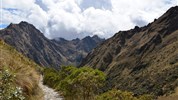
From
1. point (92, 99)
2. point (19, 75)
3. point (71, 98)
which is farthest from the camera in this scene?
point (71, 98)

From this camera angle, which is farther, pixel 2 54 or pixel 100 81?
pixel 100 81

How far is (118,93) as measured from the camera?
18016 millimetres

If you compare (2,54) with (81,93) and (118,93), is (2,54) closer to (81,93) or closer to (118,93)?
(118,93)

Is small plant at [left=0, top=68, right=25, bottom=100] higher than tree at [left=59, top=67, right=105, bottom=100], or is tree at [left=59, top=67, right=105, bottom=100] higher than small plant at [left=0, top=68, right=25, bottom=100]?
tree at [left=59, top=67, right=105, bottom=100]

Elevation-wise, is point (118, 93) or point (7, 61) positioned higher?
point (7, 61)

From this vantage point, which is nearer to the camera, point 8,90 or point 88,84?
point 8,90

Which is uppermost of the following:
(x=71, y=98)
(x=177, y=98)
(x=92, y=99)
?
(x=71, y=98)

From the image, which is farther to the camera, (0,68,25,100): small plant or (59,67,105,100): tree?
(59,67,105,100): tree

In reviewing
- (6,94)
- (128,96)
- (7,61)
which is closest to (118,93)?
(128,96)

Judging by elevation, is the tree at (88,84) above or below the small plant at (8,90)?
above

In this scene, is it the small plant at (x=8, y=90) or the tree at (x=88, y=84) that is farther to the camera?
the tree at (x=88, y=84)

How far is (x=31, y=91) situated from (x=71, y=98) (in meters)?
12.7

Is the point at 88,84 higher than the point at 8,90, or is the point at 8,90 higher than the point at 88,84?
the point at 88,84

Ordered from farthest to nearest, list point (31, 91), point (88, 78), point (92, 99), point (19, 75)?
point (92, 99) → point (88, 78) → point (31, 91) → point (19, 75)
